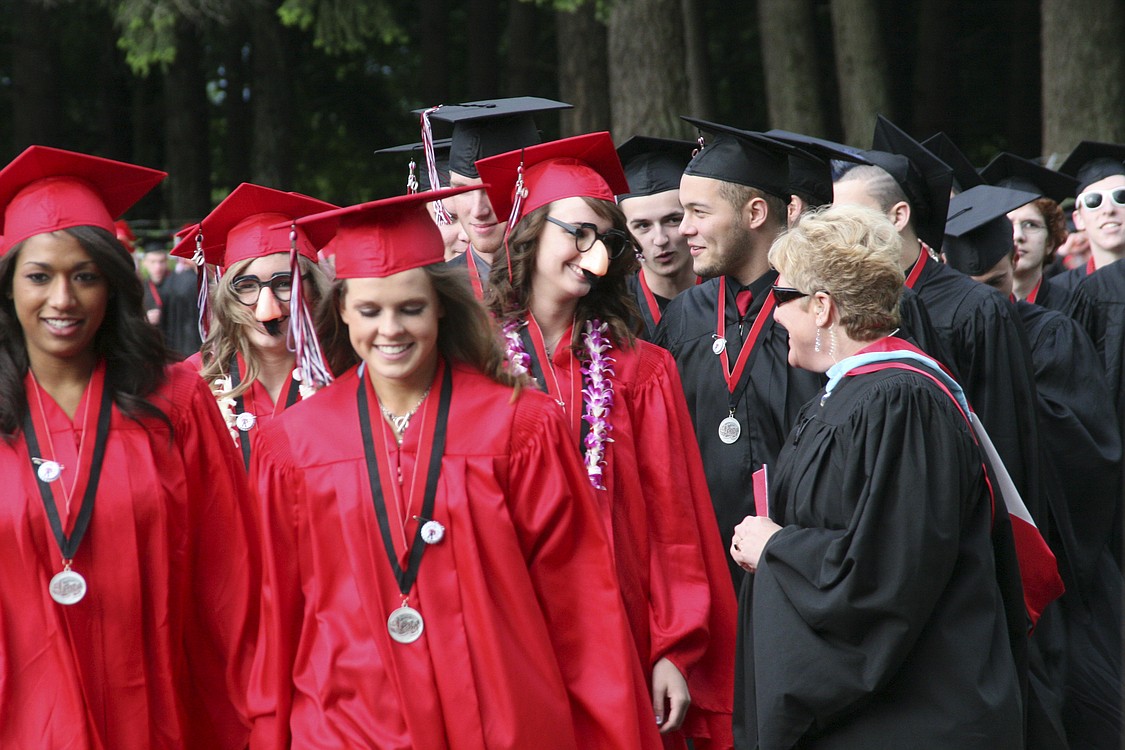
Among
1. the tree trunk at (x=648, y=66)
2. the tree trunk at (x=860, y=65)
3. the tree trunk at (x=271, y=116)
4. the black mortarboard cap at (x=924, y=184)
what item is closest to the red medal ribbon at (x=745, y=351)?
the black mortarboard cap at (x=924, y=184)

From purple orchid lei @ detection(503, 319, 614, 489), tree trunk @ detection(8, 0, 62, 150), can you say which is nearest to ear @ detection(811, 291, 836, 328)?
purple orchid lei @ detection(503, 319, 614, 489)

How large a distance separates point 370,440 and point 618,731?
3.23 ft

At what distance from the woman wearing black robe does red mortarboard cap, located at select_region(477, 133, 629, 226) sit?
2.75 ft

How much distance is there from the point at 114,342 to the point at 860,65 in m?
12.2

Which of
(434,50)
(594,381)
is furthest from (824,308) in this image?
(434,50)

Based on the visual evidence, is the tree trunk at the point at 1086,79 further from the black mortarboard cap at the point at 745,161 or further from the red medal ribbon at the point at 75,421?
the red medal ribbon at the point at 75,421

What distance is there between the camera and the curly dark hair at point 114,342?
11.8ft

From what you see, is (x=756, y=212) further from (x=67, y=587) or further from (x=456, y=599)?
(x=67, y=587)

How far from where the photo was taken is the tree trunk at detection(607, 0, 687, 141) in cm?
1295

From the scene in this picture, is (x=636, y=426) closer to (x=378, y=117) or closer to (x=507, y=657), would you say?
(x=507, y=657)

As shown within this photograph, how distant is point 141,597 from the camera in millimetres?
3617

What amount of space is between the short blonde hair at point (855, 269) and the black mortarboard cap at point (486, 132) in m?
2.21

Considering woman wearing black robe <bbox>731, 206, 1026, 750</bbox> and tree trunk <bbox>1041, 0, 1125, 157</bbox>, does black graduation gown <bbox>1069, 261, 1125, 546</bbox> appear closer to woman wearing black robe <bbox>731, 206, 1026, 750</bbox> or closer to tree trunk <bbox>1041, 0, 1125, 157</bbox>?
woman wearing black robe <bbox>731, 206, 1026, 750</bbox>

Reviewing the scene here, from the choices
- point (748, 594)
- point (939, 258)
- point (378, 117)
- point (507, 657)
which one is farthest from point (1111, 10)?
point (378, 117)
